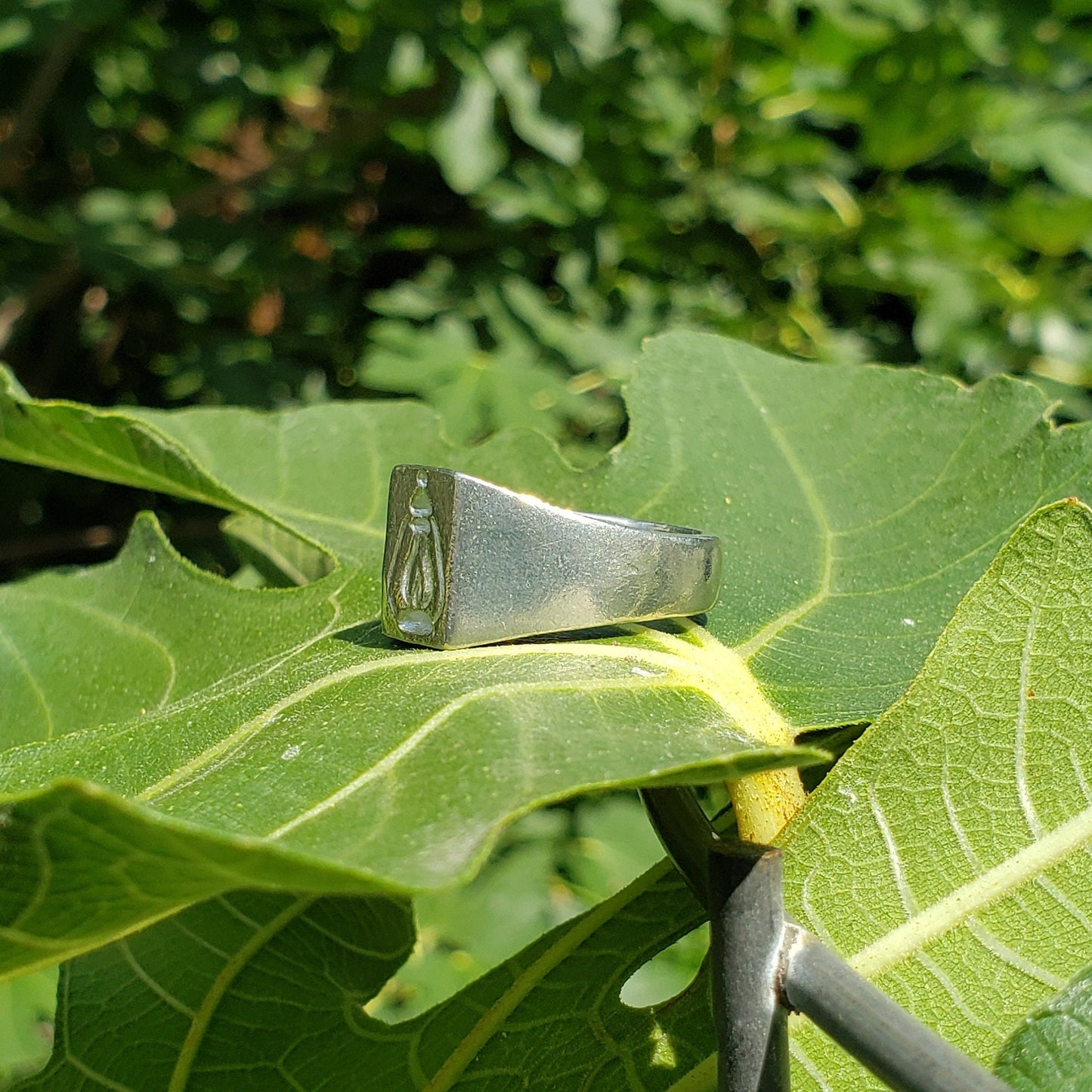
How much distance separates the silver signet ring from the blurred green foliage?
116 centimetres

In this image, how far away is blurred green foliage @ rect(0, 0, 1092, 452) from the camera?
1816 millimetres

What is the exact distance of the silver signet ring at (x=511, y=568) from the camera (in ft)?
1.82

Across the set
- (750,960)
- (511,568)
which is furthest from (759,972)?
(511,568)

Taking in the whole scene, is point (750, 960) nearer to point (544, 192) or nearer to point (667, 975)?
point (667, 975)

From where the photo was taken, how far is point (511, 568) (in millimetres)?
571

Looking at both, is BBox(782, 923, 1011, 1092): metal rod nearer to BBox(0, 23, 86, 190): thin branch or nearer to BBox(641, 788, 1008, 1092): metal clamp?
BBox(641, 788, 1008, 1092): metal clamp

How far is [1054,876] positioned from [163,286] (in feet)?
6.15

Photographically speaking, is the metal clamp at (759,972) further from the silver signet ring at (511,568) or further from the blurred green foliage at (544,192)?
the blurred green foliage at (544,192)

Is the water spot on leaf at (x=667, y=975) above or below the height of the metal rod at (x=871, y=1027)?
below

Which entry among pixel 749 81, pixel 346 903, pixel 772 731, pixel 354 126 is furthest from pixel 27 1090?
pixel 749 81

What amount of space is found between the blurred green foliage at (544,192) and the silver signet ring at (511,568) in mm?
1159

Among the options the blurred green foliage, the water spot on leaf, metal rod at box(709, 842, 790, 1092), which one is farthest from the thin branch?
metal rod at box(709, 842, 790, 1092)

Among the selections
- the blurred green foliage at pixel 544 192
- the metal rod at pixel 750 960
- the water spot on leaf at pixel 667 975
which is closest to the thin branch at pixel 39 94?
the blurred green foliage at pixel 544 192

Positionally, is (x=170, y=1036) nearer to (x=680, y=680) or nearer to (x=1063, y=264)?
(x=680, y=680)
